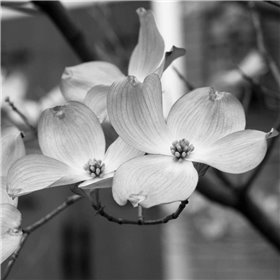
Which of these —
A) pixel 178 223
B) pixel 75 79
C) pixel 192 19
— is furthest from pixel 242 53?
pixel 75 79

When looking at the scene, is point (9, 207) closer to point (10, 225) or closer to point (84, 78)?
point (10, 225)

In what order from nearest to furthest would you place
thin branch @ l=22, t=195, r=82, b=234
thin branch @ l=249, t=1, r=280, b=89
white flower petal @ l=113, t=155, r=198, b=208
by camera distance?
white flower petal @ l=113, t=155, r=198, b=208, thin branch @ l=22, t=195, r=82, b=234, thin branch @ l=249, t=1, r=280, b=89

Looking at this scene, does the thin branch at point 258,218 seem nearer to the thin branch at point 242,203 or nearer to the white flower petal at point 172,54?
the thin branch at point 242,203

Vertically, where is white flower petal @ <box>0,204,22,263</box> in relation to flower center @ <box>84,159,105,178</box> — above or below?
below

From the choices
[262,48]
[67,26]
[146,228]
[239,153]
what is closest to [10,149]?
[239,153]

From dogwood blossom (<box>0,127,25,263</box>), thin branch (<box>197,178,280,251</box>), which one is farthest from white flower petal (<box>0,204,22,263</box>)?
thin branch (<box>197,178,280,251</box>)

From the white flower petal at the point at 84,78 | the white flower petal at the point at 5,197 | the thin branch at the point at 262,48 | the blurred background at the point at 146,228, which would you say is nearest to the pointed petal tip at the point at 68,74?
the white flower petal at the point at 84,78

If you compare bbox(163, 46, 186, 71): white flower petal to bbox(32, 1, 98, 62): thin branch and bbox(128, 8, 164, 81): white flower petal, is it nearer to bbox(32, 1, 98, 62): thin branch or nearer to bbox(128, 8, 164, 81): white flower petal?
bbox(128, 8, 164, 81): white flower petal
